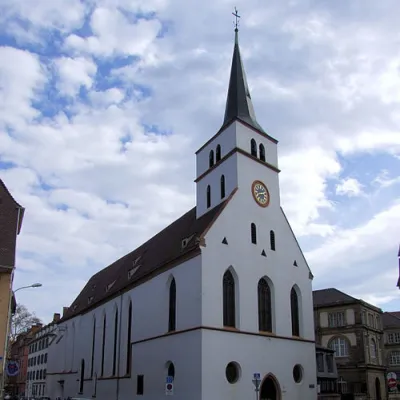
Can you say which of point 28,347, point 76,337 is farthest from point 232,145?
point 28,347

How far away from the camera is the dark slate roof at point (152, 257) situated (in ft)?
105

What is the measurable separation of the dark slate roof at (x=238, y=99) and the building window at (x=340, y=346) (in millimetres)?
32440

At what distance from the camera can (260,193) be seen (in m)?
34.0

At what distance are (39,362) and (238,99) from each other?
56.8 metres

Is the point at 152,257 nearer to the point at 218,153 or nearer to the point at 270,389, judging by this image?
the point at 218,153

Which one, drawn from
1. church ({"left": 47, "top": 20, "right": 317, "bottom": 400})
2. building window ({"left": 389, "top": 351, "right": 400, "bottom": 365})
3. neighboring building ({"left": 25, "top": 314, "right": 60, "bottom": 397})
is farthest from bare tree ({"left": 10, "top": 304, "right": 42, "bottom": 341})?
building window ({"left": 389, "top": 351, "right": 400, "bottom": 365})

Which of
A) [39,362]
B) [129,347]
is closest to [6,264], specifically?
[129,347]

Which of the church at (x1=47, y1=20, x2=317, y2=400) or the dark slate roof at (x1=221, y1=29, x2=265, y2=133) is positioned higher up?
the dark slate roof at (x1=221, y1=29, x2=265, y2=133)

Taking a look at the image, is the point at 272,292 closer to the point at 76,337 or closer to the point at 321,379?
the point at 321,379

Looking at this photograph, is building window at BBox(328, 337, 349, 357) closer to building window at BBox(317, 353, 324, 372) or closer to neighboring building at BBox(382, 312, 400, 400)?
building window at BBox(317, 353, 324, 372)

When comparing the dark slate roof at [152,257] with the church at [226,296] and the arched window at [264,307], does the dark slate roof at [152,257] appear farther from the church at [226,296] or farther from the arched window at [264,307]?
the arched window at [264,307]

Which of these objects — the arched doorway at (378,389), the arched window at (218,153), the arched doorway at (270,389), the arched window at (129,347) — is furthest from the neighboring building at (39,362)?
the arched doorway at (270,389)

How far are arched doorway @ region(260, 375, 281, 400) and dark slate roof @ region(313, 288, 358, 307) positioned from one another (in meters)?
30.7

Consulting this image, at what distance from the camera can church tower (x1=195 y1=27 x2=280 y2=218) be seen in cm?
3359
